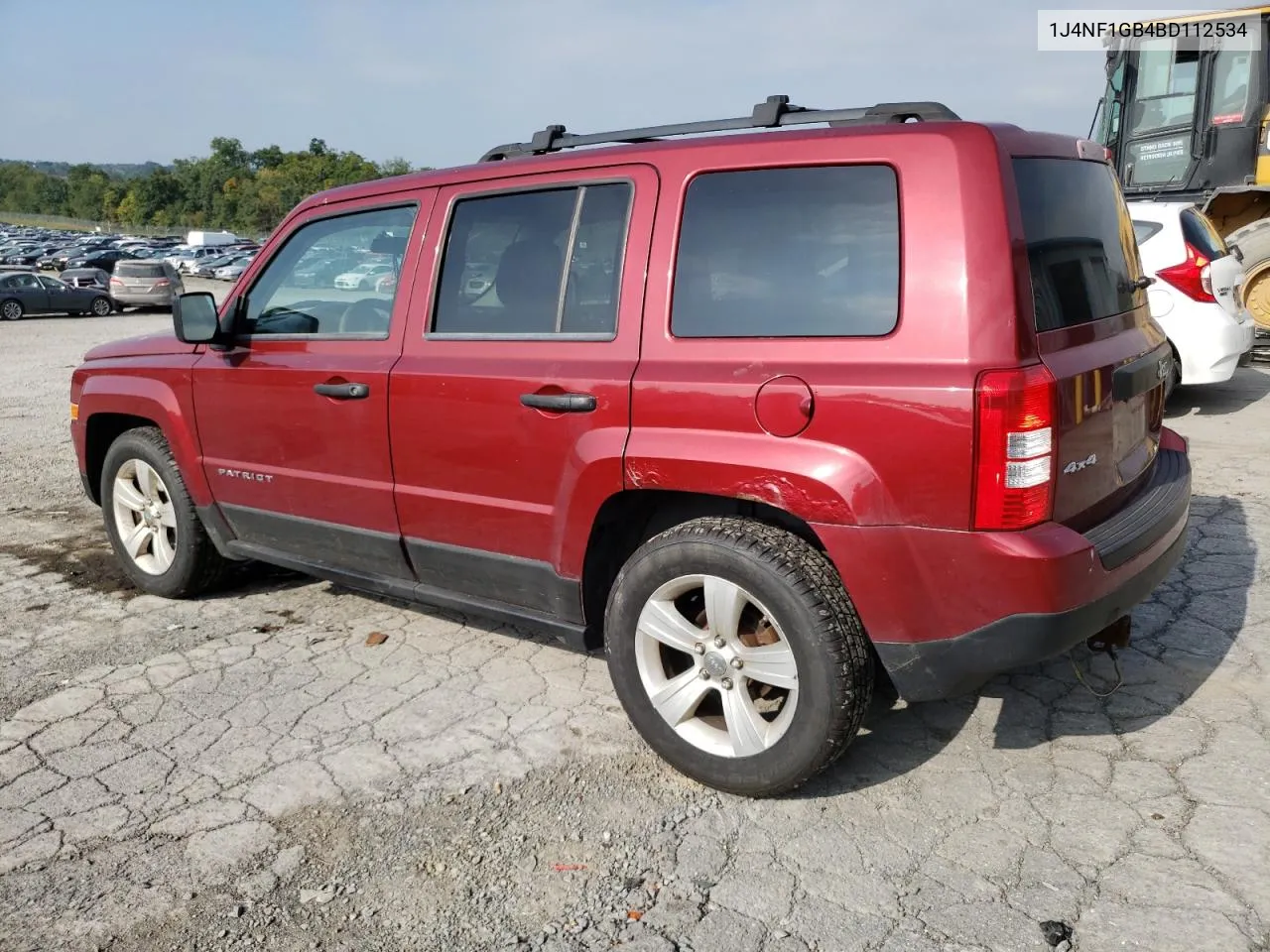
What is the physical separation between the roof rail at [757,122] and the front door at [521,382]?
0.86 feet

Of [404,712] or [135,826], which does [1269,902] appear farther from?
[135,826]

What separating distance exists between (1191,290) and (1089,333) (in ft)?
20.1

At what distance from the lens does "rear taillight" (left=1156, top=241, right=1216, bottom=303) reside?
8148 mm

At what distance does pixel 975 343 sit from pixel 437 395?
1.84m

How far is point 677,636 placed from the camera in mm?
3160

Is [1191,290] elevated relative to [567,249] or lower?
lower

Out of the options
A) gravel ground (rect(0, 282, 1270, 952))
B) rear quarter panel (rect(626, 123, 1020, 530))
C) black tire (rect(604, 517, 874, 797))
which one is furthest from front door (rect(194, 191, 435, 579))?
rear quarter panel (rect(626, 123, 1020, 530))

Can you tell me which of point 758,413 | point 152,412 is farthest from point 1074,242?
point 152,412

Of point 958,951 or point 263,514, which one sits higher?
point 263,514

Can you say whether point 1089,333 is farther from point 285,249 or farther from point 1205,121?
point 1205,121

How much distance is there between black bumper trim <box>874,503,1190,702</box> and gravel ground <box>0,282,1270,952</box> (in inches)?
17.5

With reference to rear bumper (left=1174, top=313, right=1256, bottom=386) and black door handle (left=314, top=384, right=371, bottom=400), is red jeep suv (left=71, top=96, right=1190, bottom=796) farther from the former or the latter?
rear bumper (left=1174, top=313, right=1256, bottom=386)

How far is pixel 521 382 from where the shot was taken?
11.2 feet

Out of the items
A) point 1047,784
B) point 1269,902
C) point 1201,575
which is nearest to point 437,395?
point 1047,784
